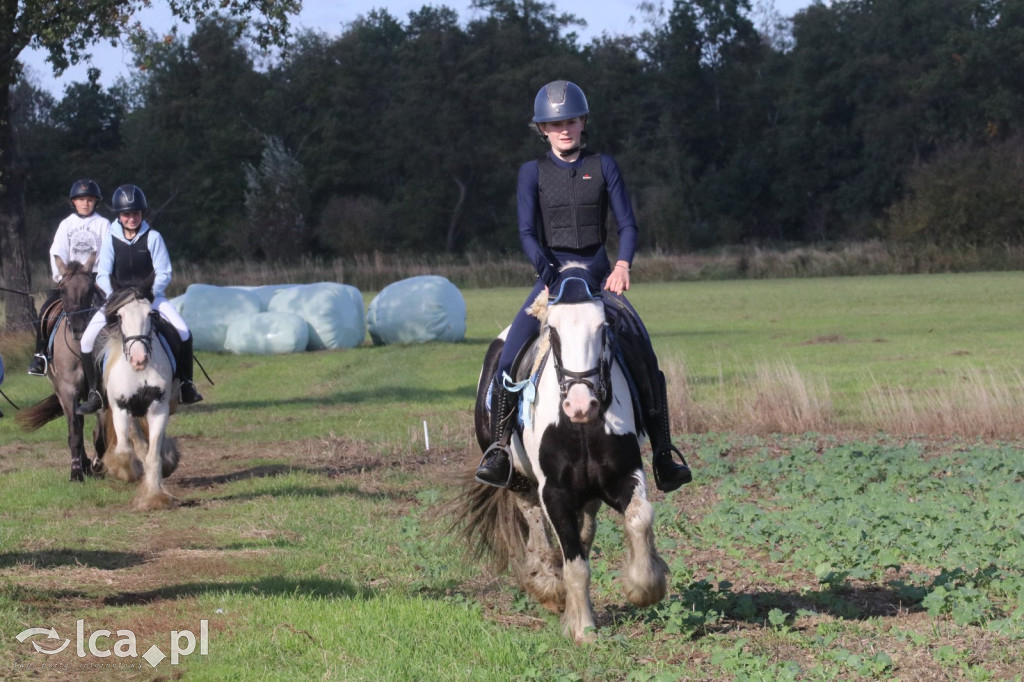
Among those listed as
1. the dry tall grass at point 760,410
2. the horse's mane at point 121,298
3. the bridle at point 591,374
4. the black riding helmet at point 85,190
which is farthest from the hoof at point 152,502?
the dry tall grass at point 760,410

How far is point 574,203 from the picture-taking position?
21.0 feet

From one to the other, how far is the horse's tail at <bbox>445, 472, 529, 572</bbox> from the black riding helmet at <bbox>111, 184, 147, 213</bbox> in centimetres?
508

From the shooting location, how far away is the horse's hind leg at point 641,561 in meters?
5.79

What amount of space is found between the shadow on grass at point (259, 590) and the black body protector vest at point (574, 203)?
2.29 m

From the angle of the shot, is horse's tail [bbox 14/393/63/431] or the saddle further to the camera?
horse's tail [bbox 14/393/63/431]

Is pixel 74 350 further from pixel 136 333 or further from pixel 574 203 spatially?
pixel 574 203

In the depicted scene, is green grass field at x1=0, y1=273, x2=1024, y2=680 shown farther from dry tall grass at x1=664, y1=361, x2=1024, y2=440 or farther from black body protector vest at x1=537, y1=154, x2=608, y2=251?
black body protector vest at x1=537, y1=154, x2=608, y2=251

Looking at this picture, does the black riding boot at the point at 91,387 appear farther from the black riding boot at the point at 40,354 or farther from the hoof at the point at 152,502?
the black riding boot at the point at 40,354

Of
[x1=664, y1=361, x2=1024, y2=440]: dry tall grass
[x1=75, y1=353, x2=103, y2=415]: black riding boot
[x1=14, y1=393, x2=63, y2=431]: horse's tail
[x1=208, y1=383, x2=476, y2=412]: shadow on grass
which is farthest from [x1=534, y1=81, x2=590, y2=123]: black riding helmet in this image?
[x1=208, y1=383, x2=476, y2=412]: shadow on grass

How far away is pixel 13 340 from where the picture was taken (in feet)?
74.3

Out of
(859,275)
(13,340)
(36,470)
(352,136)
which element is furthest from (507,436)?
(352,136)

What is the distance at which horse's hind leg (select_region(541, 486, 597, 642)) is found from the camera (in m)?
6.00

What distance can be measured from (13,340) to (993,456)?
17.7m

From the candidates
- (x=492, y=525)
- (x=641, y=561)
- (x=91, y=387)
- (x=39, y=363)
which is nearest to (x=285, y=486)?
(x=91, y=387)
